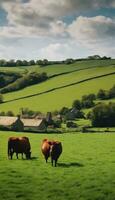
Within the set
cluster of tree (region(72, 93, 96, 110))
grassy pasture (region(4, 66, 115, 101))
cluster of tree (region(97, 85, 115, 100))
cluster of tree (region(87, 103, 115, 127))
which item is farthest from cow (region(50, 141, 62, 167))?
grassy pasture (region(4, 66, 115, 101))

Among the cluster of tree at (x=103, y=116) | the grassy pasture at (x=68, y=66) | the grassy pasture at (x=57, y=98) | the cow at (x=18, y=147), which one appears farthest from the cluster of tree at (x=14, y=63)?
the cow at (x=18, y=147)

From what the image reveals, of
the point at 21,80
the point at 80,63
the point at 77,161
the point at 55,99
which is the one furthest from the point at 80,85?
the point at 77,161

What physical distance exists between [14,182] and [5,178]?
113 centimetres

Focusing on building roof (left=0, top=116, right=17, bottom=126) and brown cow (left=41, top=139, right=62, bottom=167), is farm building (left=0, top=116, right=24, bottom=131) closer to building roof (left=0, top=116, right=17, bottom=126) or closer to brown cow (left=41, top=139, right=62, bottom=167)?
building roof (left=0, top=116, right=17, bottom=126)

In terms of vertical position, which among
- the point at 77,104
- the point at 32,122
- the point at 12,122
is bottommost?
the point at 32,122

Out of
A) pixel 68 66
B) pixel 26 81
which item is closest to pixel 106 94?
pixel 26 81

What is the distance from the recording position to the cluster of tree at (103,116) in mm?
103700

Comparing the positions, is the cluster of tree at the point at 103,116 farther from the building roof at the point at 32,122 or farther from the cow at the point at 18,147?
the cow at the point at 18,147

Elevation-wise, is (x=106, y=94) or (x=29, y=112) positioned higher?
(x=106, y=94)

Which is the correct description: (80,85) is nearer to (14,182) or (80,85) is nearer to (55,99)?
(55,99)

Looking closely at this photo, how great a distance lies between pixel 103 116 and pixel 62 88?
31.2 m

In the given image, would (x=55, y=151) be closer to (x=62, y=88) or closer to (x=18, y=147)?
(x=18, y=147)

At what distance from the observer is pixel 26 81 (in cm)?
14712

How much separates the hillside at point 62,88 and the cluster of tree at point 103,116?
17150 mm
